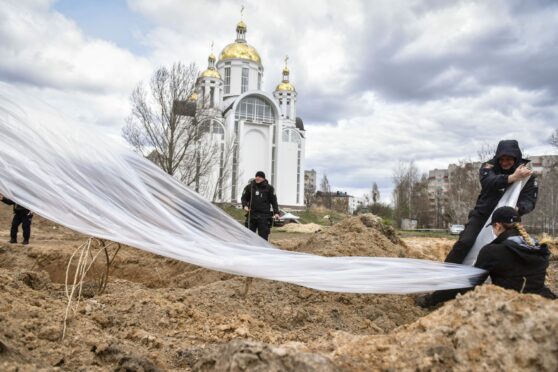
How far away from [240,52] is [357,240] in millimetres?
38539

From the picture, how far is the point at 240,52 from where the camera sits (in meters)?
42.5

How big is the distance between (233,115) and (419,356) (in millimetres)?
37590

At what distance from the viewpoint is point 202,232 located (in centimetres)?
380

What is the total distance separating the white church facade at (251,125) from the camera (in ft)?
128

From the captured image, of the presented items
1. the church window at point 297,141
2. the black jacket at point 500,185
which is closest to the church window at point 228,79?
the church window at point 297,141

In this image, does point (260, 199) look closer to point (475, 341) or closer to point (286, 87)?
point (475, 341)

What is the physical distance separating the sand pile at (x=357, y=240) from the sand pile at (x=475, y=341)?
4.13 meters

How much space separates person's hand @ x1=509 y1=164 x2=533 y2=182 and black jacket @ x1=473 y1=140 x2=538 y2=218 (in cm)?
7

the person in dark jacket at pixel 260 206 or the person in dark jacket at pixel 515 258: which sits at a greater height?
the person in dark jacket at pixel 260 206

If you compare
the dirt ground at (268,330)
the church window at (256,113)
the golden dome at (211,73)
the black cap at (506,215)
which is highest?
the golden dome at (211,73)

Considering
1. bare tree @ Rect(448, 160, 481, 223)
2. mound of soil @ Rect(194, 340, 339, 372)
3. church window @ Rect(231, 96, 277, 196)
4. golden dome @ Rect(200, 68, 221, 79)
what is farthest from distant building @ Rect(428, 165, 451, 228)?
mound of soil @ Rect(194, 340, 339, 372)

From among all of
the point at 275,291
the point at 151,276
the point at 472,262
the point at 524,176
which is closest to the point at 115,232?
the point at 275,291

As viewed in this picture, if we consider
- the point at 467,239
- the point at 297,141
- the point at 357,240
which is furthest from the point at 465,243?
the point at 297,141

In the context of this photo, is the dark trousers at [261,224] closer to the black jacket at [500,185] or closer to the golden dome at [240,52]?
the black jacket at [500,185]
